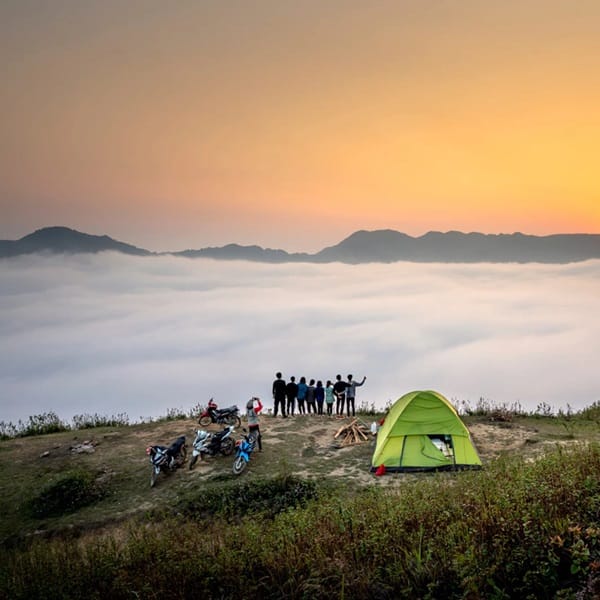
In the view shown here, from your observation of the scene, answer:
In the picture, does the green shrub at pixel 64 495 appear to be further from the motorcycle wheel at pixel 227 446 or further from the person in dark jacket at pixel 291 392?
the person in dark jacket at pixel 291 392

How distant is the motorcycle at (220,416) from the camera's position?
63.0ft

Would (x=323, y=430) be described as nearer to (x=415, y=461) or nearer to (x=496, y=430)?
(x=415, y=461)

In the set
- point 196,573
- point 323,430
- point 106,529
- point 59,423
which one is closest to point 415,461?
point 323,430

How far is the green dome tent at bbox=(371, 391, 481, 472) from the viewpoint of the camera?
13.9 metres

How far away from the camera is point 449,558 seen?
4.74m

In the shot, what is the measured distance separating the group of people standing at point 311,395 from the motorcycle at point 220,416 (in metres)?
2.09

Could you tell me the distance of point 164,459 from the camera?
1439 cm

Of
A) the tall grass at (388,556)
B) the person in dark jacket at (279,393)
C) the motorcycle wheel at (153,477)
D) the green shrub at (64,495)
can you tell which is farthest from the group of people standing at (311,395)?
the tall grass at (388,556)

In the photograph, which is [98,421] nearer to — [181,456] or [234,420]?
[234,420]

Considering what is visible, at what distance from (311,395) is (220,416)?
4489mm

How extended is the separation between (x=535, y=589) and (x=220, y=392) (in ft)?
583

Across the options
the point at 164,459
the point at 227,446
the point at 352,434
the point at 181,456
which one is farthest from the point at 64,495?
the point at 352,434

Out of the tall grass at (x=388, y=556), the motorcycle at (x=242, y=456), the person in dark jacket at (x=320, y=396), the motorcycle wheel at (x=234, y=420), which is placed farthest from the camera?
the person in dark jacket at (x=320, y=396)

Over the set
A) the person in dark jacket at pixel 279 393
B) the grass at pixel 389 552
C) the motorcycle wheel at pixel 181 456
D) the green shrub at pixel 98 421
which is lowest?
the green shrub at pixel 98 421
